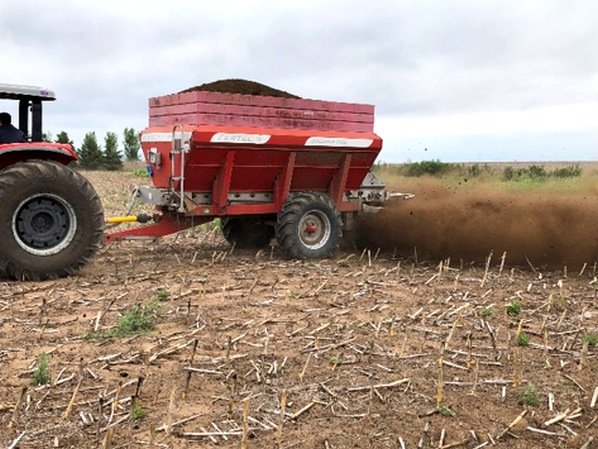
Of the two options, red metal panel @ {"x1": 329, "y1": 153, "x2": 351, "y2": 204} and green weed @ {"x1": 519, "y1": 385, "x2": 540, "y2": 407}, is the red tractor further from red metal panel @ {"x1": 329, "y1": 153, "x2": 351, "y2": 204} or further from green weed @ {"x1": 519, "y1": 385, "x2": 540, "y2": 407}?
green weed @ {"x1": 519, "y1": 385, "x2": 540, "y2": 407}

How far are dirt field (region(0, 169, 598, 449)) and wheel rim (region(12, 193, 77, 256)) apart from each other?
0.44 meters

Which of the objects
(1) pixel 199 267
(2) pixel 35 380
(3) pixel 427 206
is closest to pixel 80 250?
(1) pixel 199 267

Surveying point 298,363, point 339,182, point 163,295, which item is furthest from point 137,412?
point 339,182

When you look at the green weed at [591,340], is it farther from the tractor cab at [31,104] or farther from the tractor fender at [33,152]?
the tractor cab at [31,104]

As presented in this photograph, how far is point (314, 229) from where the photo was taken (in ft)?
32.4

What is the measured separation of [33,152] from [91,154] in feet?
112

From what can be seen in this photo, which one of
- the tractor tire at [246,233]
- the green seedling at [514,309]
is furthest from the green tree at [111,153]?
the green seedling at [514,309]

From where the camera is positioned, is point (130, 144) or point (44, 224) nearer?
point (44, 224)

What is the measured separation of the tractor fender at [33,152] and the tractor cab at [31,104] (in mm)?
222

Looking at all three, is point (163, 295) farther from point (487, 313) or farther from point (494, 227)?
point (494, 227)

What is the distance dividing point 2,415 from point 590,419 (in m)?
3.18

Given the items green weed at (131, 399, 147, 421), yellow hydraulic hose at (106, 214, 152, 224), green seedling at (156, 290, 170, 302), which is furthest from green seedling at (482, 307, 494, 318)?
yellow hydraulic hose at (106, 214, 152, 224)

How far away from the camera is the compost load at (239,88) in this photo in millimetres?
9602

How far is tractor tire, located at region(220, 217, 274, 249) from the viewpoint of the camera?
1074 cm
